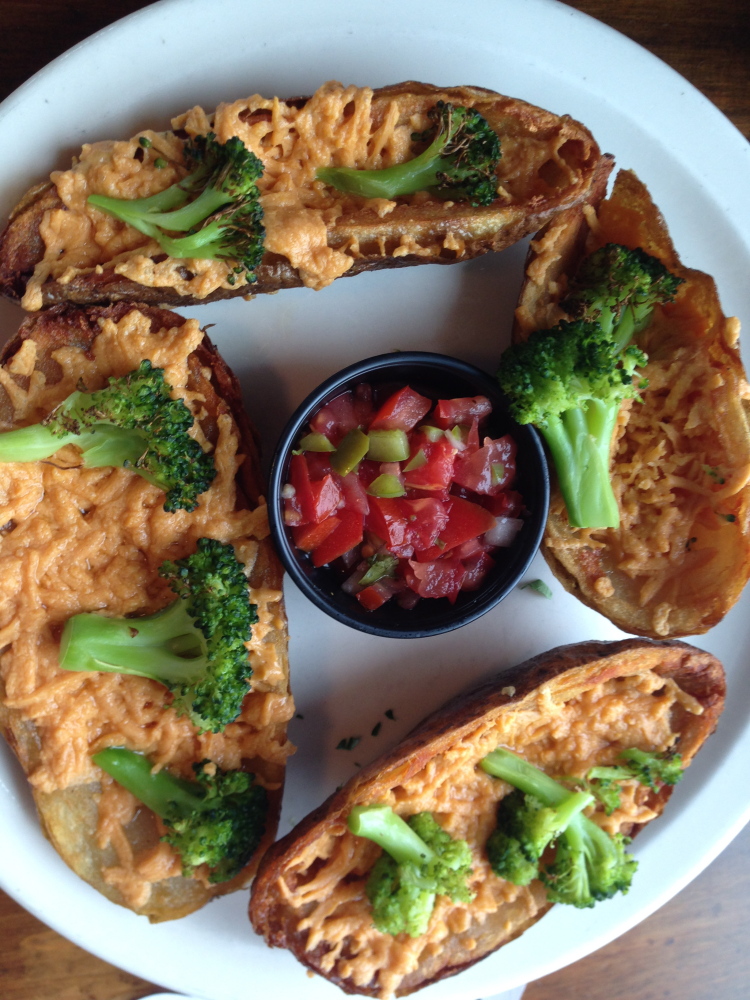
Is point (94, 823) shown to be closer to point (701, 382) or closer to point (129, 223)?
point (129, 223)

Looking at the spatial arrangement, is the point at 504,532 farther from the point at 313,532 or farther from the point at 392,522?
the point at 313,532

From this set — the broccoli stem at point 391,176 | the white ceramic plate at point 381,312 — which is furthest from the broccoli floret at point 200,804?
the broccoli stem at point 391,176

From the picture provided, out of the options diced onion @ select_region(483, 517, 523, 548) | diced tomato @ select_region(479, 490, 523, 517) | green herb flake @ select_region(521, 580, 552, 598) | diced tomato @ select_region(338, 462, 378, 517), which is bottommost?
green herb flake @ select_region(521, 580, 552, 598)

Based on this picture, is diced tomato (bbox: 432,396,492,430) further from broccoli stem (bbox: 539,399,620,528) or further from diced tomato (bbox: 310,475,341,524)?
diced tomato (bbox: 310,475,341,524)

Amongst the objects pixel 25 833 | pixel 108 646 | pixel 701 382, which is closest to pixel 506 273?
pixel 701 382

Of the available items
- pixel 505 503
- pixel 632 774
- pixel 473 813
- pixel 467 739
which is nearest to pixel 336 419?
pixel 505 503

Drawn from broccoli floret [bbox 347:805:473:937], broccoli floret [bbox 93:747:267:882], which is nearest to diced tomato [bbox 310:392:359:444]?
broccoli floret [bbox 93:747:267:882]
